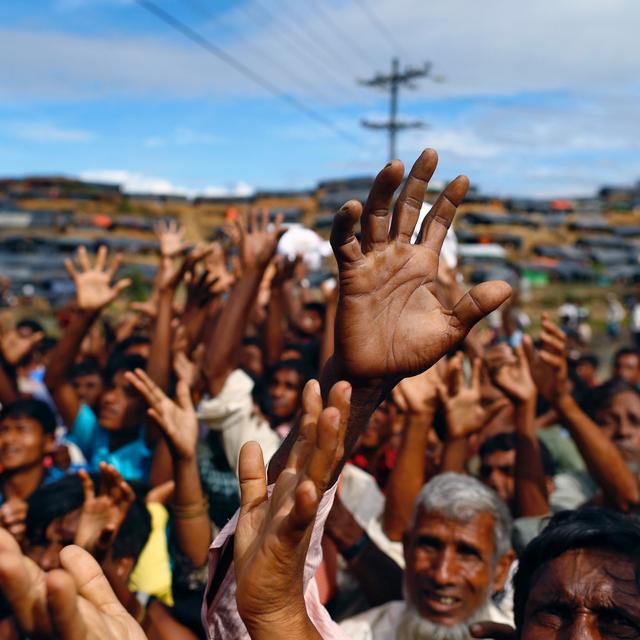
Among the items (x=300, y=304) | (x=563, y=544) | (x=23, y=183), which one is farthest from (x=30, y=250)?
(x=563, y=544)

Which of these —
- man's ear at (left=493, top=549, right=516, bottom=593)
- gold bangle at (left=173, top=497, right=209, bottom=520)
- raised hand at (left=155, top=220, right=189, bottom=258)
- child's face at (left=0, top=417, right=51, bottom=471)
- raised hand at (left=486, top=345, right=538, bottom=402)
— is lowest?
man's ear at (left=493, top=549, right=516, bottom=593)

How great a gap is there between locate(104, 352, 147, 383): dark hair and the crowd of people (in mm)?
21

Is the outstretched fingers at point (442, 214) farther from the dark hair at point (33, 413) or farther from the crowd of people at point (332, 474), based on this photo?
the dark hair at point (33, 413)

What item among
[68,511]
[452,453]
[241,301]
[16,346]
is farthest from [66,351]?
[452,453]

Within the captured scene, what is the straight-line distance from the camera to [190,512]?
7.90 feet

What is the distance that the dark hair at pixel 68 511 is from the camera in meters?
2.54

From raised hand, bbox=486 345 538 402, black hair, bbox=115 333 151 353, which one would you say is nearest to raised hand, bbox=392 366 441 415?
raised hand, bbox=486 345 538 402

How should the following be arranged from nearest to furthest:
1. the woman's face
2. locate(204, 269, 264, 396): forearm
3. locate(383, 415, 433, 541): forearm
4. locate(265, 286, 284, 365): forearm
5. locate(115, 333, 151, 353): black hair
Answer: locate(383, 415, 433, 541): forearm → locate(204, 269, 264, 396): forearm → the woman's face → locate(115, 333, 151, 353): black hair → locate(265, 286, 284, 365): forearm

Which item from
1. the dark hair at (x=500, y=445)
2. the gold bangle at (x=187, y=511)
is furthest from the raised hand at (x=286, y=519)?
the dark hair at (x=500, y=445)

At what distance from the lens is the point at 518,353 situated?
3143mm

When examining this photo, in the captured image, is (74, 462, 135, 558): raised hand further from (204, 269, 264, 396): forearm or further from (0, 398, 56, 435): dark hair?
(0, 398, 56, 435): dark hair

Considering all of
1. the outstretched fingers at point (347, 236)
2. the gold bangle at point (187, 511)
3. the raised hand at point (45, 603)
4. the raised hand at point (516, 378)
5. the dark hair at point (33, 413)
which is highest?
the outstretched fingers at point (347, 236)

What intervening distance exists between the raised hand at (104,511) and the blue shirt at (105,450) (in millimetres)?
1097

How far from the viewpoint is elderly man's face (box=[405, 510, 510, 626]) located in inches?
95.0
